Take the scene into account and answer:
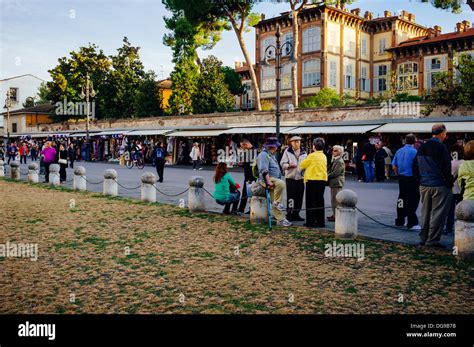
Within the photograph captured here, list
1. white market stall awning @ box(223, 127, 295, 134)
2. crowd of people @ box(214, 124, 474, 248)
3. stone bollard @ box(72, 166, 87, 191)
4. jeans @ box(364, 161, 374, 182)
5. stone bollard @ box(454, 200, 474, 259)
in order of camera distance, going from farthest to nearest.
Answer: white market stall awning @ box(223, 127, 295, 134), jeans @ box(364, 161, 374, 182), stone bollard @ box(72, 166, 87, 191), crowd of people @ box(214, 124, 474, 248), stone bollard @ box(454, 200, 474, 259)

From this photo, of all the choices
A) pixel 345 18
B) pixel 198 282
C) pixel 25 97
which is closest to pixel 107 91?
pixel 345 18

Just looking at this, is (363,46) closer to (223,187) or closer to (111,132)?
(111,132)

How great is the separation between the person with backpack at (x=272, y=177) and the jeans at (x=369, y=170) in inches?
450

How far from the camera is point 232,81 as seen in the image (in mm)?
47906

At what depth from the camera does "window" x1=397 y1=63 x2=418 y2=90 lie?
4241cm

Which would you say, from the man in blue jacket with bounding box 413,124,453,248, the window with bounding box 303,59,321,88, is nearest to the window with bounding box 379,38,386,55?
the window with bounding box 303,59,321,88

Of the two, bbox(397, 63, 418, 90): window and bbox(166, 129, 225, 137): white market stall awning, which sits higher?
bbox(397, 63, 418, 90): window

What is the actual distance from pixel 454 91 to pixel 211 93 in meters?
19.6

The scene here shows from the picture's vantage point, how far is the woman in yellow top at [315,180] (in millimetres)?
8789

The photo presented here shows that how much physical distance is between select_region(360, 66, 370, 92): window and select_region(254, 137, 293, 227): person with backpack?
134 ft

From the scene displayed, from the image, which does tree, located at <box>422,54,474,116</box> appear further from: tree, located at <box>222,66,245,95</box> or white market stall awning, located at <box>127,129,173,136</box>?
tree, located at <box>222,66,245,95</box>

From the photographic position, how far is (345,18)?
149 feet
